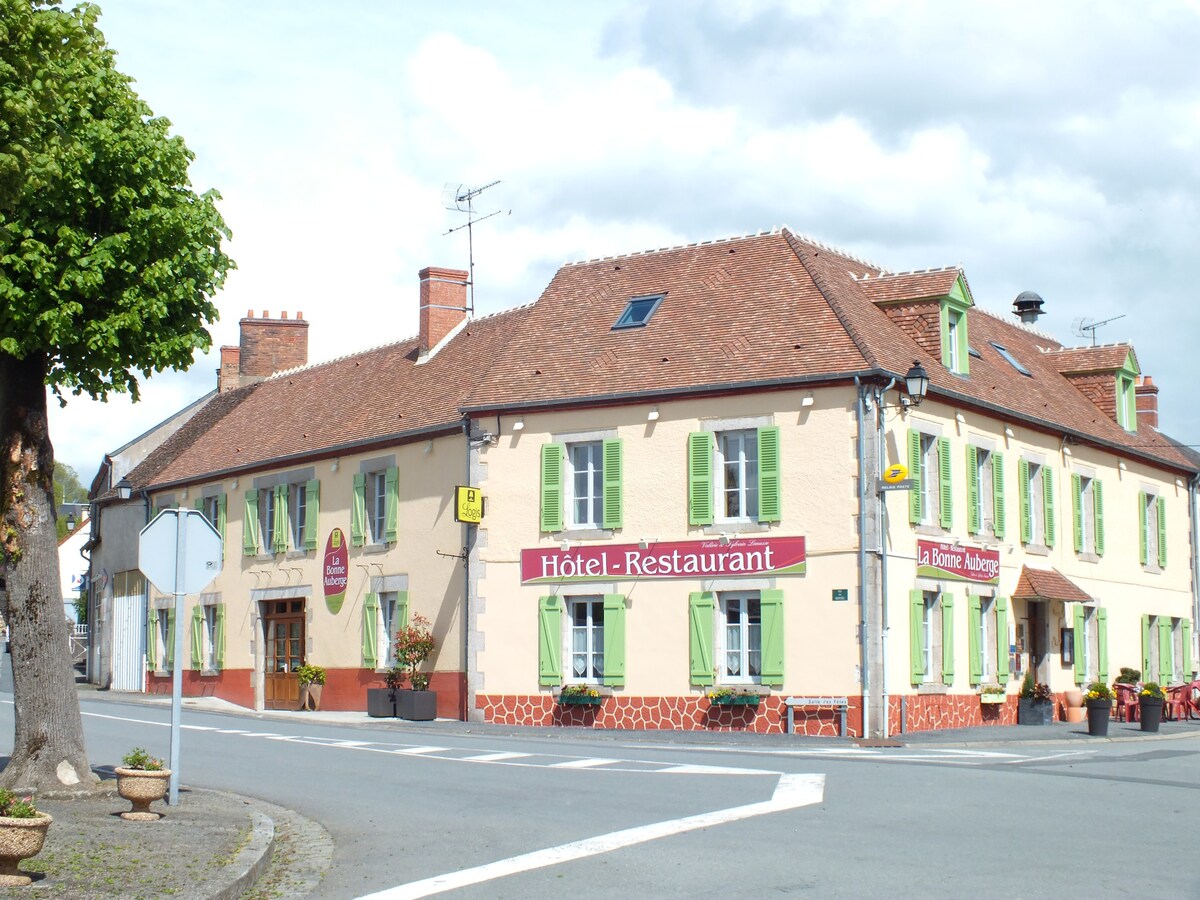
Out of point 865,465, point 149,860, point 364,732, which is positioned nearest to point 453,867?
point 149,860

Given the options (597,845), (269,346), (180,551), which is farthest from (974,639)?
(269,346)

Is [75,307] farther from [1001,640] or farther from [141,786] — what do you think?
[1001,640]

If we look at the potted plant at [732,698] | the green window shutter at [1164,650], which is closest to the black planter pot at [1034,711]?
the potted plant at [732,698]

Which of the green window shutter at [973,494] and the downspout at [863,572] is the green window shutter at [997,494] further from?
the downspout at [863,572]

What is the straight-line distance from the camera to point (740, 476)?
25.0 m

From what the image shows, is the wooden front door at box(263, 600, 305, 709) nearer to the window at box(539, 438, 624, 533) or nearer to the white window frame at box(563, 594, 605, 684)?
the white window frame at box(563, 594, 605, 684)

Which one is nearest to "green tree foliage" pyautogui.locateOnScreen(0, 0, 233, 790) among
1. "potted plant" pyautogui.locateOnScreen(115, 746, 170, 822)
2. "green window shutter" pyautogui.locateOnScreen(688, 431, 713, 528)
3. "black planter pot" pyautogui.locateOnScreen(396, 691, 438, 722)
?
"potted plant" pyautogui.locateOnScreen(115, 746, 170, 822)

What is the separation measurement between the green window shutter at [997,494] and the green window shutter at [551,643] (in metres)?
8.09

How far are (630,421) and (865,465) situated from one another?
4.21m

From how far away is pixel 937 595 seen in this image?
25.5m

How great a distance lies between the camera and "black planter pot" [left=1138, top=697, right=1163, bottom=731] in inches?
1001

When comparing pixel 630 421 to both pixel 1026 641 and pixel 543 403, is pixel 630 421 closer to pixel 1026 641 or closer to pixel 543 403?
pixel 543 403

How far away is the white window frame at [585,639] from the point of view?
25.8 m

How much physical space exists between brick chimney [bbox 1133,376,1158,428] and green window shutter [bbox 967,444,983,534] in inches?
582
